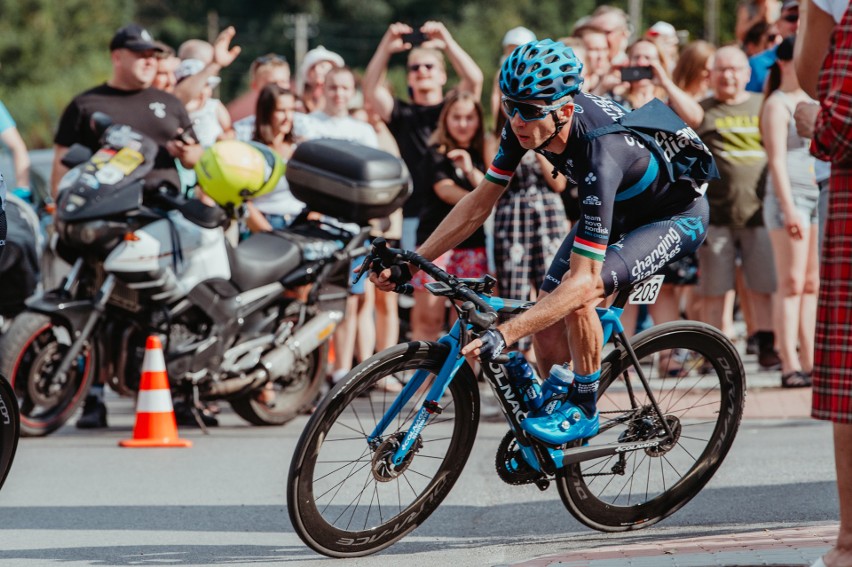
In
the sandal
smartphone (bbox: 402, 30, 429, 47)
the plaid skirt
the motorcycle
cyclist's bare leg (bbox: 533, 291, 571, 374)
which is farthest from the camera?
smartphone (bbox: 402, 30, 429, 47)

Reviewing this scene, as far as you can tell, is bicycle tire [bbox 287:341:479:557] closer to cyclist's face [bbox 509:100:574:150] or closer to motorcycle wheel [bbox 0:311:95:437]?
cyclist's face [bbox 509:100:574:150]

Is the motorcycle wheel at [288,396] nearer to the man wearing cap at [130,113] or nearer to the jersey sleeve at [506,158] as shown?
A: the man wearing cap at [130,113]

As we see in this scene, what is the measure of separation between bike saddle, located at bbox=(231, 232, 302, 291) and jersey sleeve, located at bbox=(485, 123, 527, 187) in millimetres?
3472

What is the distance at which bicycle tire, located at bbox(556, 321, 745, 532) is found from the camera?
5.78 meters

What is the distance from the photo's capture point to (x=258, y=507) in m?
6.58

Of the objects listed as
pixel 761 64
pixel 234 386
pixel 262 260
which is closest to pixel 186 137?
pixel 262 260

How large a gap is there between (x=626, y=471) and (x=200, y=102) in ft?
19.2

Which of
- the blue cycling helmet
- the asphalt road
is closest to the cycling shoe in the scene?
the asphalt road

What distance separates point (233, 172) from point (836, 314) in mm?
5072

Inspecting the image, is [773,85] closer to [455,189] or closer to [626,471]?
[455,189]

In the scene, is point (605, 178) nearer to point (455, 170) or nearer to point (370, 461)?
point (370, 461)

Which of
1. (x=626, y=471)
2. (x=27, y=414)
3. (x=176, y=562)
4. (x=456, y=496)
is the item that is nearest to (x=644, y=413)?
(x=626, y=471)

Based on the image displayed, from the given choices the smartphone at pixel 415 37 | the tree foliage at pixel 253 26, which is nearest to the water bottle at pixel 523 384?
the smartphone at pixel 415 37

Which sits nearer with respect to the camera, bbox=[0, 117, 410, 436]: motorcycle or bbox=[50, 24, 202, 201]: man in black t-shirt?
bbox=[0, 117, 410, 436]: motorcycle
